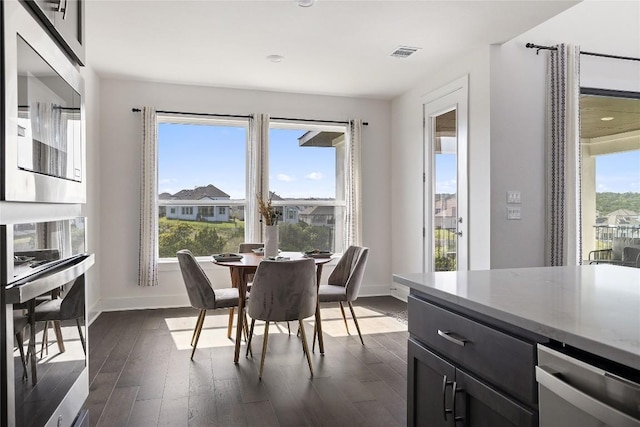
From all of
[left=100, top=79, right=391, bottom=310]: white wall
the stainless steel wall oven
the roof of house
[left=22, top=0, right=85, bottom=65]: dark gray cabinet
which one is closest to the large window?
the roof of house

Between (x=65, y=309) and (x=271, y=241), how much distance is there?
2.55 m

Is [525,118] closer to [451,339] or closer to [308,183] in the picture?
[308,183]

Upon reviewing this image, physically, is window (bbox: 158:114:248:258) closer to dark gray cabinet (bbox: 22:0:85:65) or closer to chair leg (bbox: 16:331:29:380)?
dark gray cabinet (bbox: 22:0:85:65)

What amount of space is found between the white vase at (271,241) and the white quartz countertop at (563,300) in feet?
7.06

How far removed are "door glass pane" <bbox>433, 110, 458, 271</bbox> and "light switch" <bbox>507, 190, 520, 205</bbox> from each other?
61 cm

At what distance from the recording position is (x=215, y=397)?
2.72m

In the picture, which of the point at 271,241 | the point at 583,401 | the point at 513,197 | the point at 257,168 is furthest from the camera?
the point at 257,168

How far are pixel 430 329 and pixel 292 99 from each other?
4680mm

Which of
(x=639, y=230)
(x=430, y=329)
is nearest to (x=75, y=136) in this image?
(x=430, y=329)

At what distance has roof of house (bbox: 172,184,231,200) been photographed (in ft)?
17.9

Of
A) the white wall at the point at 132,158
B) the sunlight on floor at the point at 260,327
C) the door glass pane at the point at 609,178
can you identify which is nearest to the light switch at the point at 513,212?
the door glass pane at the point at 609,178

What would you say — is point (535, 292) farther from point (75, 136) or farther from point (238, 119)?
point (238, 119)

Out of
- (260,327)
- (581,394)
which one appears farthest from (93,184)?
(581,394)

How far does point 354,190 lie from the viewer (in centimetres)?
583
